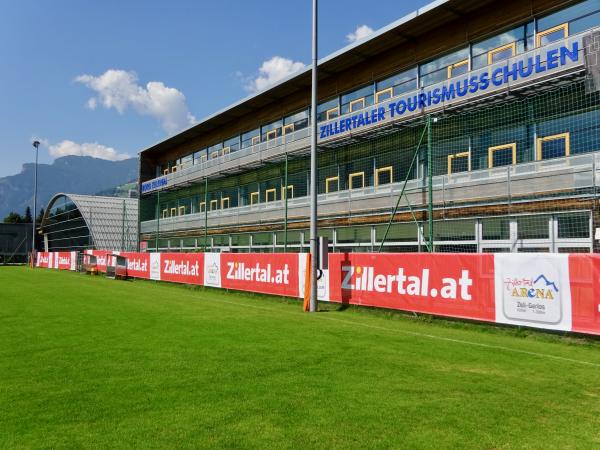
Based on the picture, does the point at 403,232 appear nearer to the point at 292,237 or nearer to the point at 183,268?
the point at 292,237

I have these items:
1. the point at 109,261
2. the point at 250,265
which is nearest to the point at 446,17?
the point at 250,265

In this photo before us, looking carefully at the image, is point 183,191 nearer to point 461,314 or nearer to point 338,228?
point 338,228

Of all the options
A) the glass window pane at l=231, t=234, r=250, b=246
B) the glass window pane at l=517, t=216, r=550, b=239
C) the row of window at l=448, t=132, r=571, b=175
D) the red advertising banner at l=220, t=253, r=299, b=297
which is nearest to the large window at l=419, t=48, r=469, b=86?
the row of window at l=448, t=132, r=571, b=175

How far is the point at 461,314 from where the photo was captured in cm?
1222

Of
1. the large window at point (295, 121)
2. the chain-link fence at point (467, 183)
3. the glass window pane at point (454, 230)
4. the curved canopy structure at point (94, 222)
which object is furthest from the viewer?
the curved canopy structure at point (94, 222)

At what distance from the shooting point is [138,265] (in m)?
32.0

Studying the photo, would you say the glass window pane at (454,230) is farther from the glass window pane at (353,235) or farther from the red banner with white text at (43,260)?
the red banner with white text at (43,260)

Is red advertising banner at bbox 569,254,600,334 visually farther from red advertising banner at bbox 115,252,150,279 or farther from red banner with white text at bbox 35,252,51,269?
red banner with white text at bbox 35,252,51,269

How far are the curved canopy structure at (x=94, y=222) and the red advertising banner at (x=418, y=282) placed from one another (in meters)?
41.3

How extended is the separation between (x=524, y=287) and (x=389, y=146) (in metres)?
15.0

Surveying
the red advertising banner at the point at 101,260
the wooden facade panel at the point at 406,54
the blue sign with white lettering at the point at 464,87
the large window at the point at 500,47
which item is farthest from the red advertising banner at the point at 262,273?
the red advertising banner at the point at 101,260

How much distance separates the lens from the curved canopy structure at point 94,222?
58906 millimetres

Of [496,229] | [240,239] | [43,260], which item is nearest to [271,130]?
[240,239]

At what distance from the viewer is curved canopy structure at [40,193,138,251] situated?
193 feet
